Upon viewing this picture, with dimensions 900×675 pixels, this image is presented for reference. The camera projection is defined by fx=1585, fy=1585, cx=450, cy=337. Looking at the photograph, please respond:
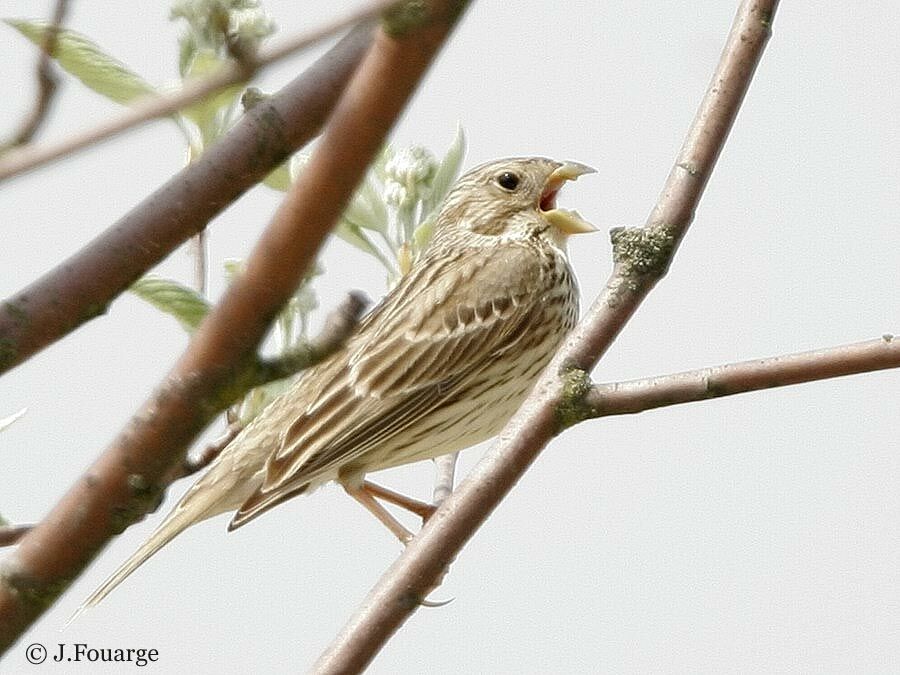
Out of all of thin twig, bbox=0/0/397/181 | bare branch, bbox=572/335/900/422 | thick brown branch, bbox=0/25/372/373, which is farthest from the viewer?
bare branch, bbox=572/335/900/422

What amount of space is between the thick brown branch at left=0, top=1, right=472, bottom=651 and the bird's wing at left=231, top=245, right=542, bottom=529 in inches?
123

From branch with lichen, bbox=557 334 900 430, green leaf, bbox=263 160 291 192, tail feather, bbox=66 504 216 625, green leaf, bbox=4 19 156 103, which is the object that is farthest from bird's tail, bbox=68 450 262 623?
branch with lichen, bbox=557 334 900 430

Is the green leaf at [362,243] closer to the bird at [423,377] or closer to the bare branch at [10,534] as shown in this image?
the bird at [423,377]

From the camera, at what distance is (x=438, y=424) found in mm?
5762

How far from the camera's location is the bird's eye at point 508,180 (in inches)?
269

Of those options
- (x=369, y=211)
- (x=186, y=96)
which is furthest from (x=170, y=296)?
(x=186, y=96)

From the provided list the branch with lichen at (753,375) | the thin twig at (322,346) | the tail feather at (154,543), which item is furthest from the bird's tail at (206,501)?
the thin twig at (322,346)

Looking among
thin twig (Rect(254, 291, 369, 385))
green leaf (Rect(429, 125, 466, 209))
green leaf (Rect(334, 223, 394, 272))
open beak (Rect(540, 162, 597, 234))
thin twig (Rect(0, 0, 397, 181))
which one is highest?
open beak (Rect(540, 162, 597, 234))

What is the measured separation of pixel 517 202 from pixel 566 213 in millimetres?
278

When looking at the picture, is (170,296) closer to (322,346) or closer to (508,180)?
(322,346)

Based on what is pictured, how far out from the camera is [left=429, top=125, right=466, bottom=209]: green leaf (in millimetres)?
4473

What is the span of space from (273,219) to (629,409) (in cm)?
133

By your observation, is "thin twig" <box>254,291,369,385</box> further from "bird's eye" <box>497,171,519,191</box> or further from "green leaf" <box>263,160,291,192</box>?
"bird's eye" <box>497,171,519,191</box>

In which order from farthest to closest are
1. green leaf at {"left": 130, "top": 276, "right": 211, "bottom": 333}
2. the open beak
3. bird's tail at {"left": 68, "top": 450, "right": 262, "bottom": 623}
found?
the open beak < bird's tail at {"left": 68, "top": 450, "right": 262, "bottom": 623} < green leaf at {"left": 130, "top": 276, "right": 211, "bottom": 333}
